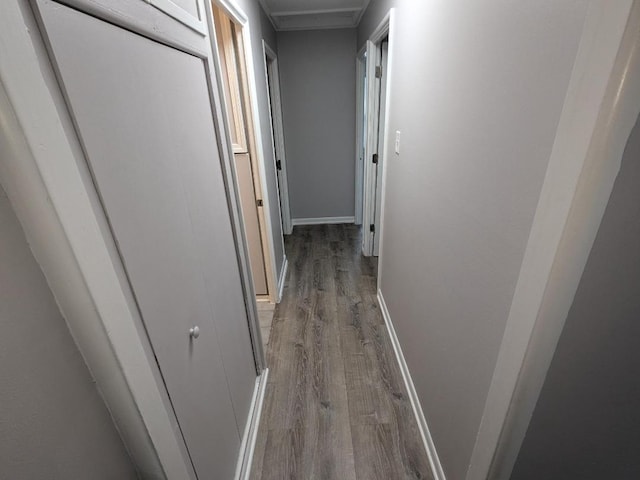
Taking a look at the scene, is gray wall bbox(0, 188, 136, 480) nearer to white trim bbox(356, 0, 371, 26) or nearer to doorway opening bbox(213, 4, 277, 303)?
doorway opening bbox(213, 4, 277, 303)

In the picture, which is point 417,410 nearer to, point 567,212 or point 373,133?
point 567,212

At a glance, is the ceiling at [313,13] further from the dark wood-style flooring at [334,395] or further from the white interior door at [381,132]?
the dark wood-style flooring at [334,395]

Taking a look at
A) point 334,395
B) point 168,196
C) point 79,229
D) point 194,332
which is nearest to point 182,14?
point 168,196

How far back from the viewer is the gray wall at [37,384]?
46cm

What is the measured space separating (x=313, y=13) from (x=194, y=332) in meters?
3.35

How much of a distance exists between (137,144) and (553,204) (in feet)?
2.94

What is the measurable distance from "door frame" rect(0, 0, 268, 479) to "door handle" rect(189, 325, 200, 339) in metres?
0.18

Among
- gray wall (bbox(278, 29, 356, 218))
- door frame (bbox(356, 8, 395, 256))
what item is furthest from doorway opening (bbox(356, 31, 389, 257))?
gray wall (bbox(278, 29, 356, 218))

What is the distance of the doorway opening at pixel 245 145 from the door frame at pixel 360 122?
145cm

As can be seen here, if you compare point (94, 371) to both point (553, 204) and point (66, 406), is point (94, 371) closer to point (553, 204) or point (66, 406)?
point (66, 406)

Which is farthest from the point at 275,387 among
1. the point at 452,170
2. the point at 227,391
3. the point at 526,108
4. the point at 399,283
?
the point at 526,108

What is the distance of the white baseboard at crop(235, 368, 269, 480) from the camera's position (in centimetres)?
140

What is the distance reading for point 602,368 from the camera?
689 mm

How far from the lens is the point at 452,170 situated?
3.71ft
